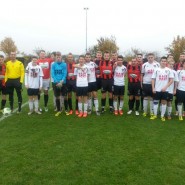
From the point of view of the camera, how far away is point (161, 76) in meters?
8.60

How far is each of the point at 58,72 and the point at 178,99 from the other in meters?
3.77

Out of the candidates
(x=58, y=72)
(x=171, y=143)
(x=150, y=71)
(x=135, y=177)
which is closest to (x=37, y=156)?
(x=135, y=177)

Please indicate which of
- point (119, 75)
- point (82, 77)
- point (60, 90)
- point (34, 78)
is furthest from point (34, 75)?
point (119, 75)

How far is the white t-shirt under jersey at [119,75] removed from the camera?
30.4ft

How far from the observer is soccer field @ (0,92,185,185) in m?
4.68

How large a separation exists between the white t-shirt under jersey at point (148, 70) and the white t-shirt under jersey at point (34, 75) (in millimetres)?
3206

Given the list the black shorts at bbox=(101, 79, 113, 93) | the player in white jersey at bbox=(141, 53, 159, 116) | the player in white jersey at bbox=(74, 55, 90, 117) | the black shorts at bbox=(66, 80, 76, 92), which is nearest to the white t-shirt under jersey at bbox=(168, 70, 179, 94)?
the player in white jersey at bbox=(141, 53, 159, 116)

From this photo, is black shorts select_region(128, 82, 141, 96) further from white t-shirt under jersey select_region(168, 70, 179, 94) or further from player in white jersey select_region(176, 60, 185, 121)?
player in white jersey select_region(176, 60, 185, 121)

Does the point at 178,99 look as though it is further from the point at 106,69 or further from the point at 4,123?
the point at 4,123

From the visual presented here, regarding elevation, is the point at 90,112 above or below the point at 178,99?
below

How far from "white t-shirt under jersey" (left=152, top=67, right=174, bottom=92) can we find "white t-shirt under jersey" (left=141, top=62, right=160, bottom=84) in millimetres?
369

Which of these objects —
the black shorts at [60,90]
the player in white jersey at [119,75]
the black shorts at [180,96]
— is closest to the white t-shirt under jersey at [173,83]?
the black shorts at [180,96]

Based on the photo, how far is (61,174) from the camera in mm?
4793

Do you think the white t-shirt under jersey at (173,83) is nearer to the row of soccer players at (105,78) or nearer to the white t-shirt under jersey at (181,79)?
the row of soccer players at (105,78)
